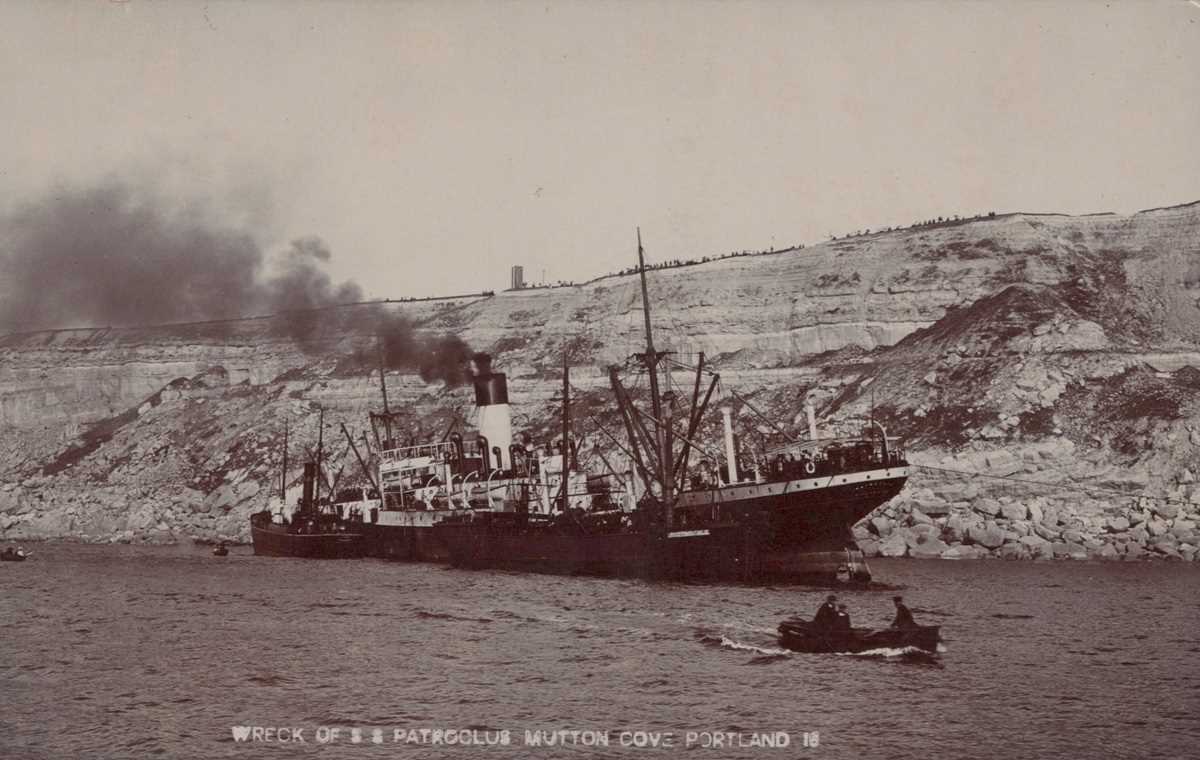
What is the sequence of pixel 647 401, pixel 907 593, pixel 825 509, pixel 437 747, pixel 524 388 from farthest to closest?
pixel 524 388
pixel 647 401
pixel 825 509
pixel 907 593
pixel 437 747

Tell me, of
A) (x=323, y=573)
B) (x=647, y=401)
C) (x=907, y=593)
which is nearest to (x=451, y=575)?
(x=323, y=573)

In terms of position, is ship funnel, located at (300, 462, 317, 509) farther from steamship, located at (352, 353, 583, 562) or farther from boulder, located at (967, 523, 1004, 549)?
boulder, located at (967, 523, 1004, 549)

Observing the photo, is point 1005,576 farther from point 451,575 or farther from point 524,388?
point 524,388

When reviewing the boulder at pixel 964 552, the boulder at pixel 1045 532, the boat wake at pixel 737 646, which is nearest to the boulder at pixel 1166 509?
the boulder at pixel 1045 532

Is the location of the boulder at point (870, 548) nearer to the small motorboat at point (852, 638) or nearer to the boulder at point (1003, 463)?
the boulder at point (1003, 463)

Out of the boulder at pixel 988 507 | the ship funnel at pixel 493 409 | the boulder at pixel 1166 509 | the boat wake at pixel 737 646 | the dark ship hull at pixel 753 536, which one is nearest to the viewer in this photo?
the boat wake at pixel 737 646

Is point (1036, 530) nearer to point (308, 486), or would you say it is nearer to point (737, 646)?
point (737, 646)

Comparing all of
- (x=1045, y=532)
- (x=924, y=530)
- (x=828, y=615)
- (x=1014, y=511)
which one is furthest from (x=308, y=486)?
(x=828, y=615)
